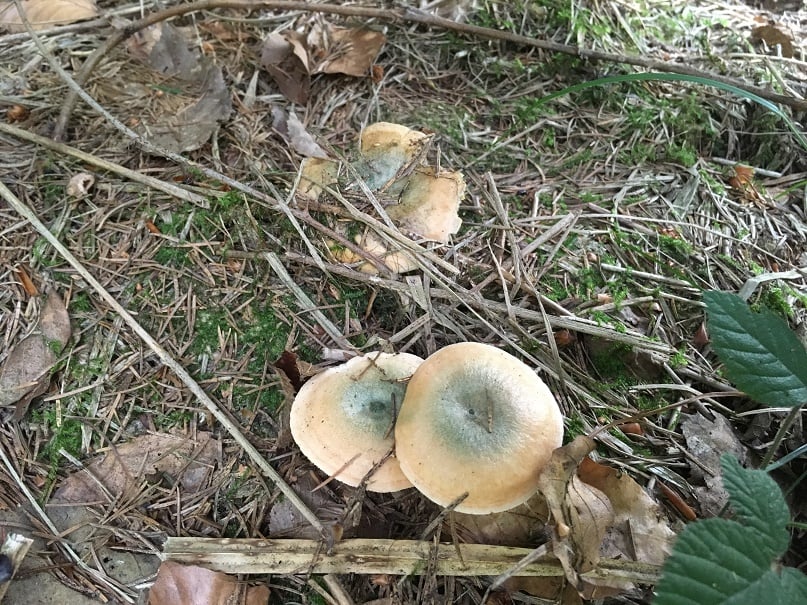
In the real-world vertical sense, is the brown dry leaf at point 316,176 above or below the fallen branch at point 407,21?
below

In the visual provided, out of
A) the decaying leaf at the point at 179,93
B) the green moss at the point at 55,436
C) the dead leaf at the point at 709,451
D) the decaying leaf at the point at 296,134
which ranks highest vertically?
the decaying leaf at the point at 179,93

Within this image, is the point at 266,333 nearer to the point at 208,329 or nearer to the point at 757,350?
the point at 208,329

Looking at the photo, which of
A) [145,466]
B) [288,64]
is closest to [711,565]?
[145,466]

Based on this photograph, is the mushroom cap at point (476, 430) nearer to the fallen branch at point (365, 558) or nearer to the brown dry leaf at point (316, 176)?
the fallen branch at point (365, 558)

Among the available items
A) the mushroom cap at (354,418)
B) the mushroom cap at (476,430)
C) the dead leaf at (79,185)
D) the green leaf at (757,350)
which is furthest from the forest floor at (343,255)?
the green leaf at (757,350)

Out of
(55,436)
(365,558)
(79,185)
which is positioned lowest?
(365,558)

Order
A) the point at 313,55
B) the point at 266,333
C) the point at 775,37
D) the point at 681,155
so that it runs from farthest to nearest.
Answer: the point at 775,37 → the point at 313,55 → the point at 681,155 → the point at 266,333

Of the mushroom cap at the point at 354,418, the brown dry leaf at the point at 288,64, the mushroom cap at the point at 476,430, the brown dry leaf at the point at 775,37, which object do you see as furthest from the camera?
the brown dry leaf at the point at 775,37
